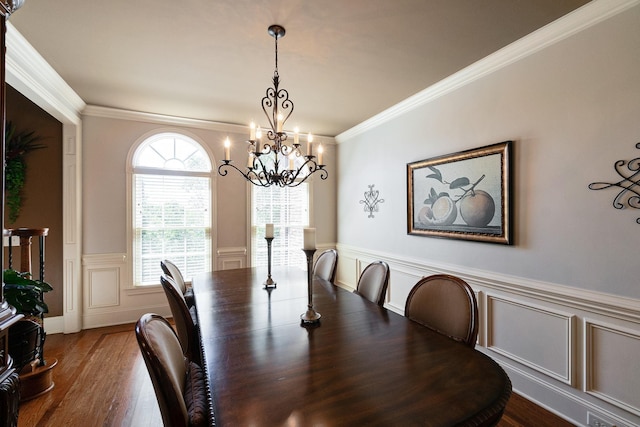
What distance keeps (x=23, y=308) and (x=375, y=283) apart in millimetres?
2368

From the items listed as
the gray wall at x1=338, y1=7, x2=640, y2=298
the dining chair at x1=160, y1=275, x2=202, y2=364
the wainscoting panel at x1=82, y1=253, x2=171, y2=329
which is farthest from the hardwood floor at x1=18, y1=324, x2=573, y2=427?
the gray wall at x1=338, y1=7, x2=640, y2=298

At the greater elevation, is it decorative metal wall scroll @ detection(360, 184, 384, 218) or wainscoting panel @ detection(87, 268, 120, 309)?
decorative metal wall scroll @ detection(360, 184, 384, 218)

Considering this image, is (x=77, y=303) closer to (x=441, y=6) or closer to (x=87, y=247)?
(x=87, y=247)

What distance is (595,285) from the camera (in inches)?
71.5

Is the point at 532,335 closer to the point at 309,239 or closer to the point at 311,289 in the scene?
the point at 311,289

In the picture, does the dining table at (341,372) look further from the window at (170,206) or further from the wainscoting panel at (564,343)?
the window at (170,206)

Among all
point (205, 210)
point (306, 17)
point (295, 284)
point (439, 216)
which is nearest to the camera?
point (306, 17)

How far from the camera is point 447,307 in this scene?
1641mm

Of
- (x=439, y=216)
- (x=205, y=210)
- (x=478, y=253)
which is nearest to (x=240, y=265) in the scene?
(x=205, y=210)

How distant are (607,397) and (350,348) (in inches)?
67.2

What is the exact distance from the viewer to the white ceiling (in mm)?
1843

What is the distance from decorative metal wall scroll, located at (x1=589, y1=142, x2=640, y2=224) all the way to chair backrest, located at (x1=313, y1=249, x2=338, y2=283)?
1997 mm

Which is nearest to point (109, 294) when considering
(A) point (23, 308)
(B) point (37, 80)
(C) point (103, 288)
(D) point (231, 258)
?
(C) point (103, 288)

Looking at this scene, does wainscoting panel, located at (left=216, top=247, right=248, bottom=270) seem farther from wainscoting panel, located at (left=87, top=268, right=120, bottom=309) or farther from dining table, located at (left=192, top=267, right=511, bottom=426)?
dining table, located at (left=192, top=267, right=511, bottom=426)
